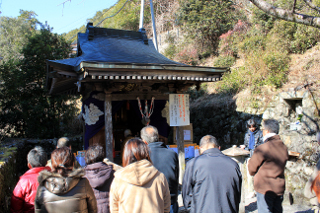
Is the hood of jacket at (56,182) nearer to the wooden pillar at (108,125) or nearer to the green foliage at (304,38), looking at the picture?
the wooden pillar at (108,125)

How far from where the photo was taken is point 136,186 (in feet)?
5.90

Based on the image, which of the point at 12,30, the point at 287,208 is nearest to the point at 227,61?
the point at 287,208

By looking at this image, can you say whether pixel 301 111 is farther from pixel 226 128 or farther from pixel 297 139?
pixel 226 128

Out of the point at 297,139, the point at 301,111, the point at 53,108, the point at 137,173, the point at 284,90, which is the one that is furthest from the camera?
the point at 53,108

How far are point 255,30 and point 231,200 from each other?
38.3 ft

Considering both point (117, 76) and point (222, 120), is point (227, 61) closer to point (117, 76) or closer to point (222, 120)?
point (222, 120)

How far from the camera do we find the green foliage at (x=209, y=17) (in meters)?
13.6

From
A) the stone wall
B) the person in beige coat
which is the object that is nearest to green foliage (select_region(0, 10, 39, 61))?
the stone wall

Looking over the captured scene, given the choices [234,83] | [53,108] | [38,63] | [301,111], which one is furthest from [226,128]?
[38,63]

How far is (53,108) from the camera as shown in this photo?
37.4 feet

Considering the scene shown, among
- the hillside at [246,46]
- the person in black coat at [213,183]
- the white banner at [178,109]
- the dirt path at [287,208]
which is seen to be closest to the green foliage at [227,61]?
the hillside at [246,46]

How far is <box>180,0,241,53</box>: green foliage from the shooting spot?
13.6m

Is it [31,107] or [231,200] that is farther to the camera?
[31,107]

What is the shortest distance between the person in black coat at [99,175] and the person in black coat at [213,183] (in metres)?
0.85
